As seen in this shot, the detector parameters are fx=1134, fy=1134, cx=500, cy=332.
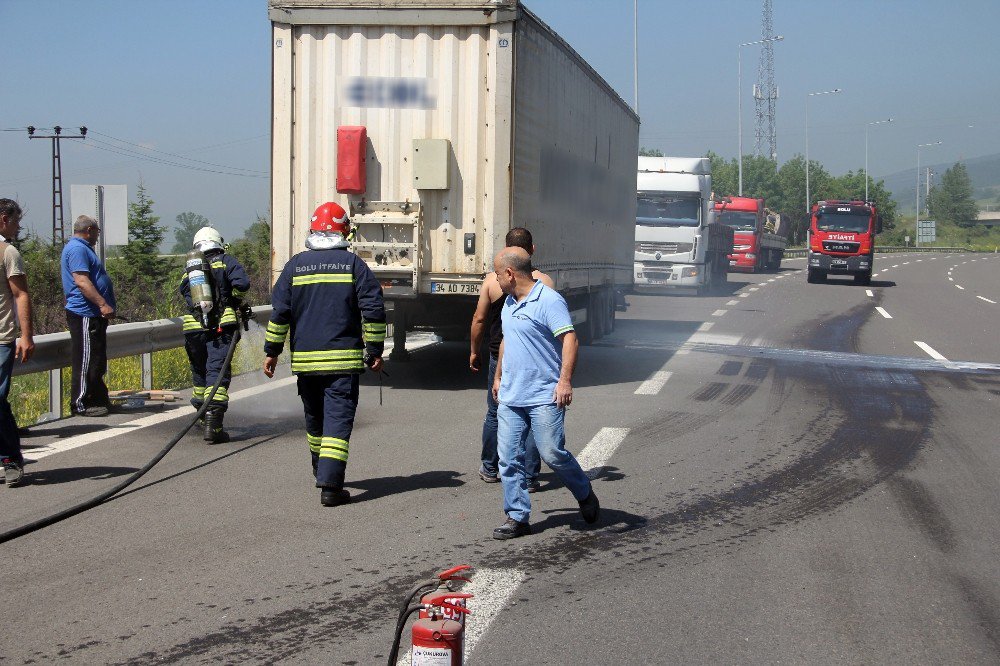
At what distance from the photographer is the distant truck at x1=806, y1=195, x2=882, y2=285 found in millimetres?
38750

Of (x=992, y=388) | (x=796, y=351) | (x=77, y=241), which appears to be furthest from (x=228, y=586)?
(x=796, y=351)

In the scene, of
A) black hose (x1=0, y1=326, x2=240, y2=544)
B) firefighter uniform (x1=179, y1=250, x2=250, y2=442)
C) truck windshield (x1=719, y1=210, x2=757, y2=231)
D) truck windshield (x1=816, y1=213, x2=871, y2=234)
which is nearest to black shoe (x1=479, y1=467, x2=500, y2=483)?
black hose (x1=0, y1=326, x2=240, y2=544)

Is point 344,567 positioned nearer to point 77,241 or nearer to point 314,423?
point 314,423

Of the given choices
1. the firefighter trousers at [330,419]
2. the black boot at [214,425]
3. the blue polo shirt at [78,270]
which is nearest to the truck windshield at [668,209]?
the blue polo shirt at [78,270]

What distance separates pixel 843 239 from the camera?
128ft

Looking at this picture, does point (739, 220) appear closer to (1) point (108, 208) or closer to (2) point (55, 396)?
(1) point (108, 208)

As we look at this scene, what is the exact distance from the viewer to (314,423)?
695 centimetres

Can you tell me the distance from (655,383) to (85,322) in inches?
239

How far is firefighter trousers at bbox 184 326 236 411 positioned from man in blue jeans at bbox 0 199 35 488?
1866 mm

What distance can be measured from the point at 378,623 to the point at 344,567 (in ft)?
2.68

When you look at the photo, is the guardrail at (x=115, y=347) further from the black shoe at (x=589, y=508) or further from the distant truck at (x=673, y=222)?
the distant truck at (x=673, y=222)

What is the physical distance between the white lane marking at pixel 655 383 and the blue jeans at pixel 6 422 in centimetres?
648

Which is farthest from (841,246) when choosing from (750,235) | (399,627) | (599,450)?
(399,627)

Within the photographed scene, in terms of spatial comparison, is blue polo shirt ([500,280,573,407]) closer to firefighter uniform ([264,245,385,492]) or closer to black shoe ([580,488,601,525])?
black shoe ([580,488,601,525])
